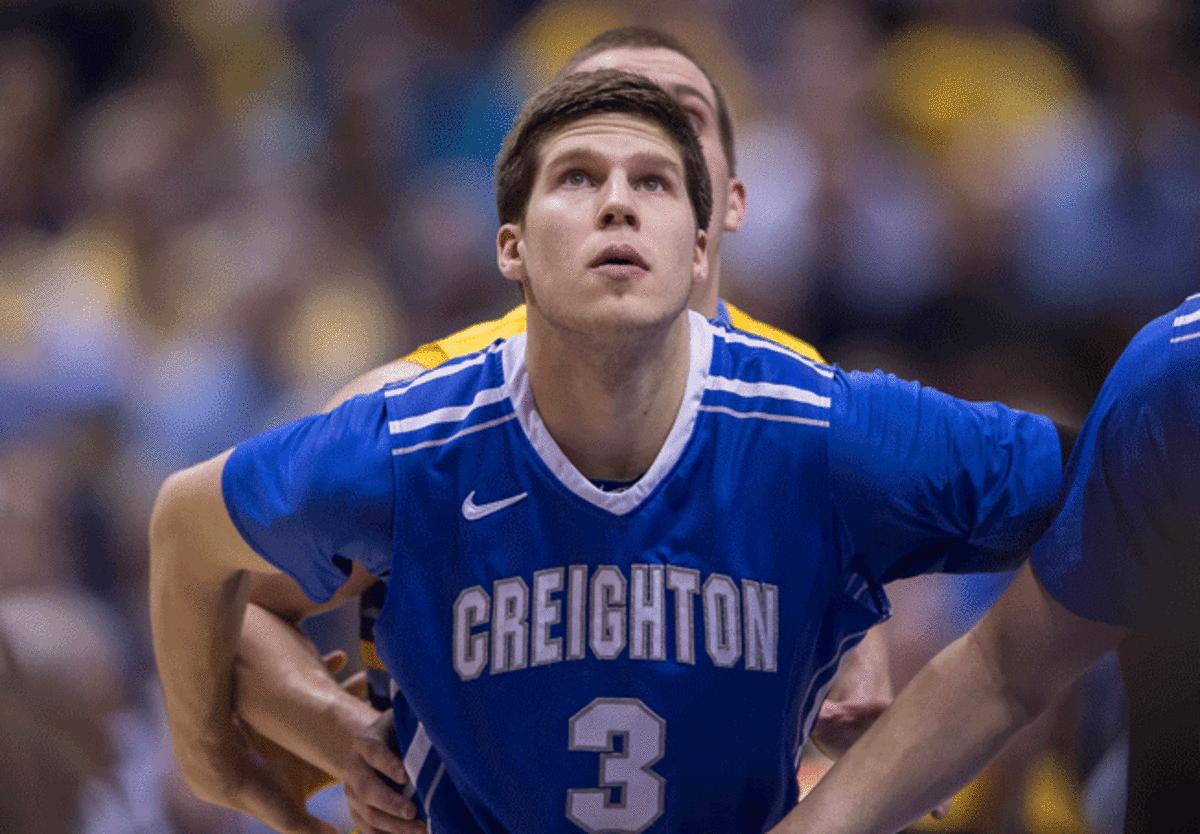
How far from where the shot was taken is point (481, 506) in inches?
107

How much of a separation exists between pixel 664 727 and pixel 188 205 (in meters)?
4.80

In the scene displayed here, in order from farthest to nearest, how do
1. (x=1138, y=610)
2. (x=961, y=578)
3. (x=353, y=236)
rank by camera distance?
(x=353, y=236) < (x=961, y=578) < (x=1138, y=610)

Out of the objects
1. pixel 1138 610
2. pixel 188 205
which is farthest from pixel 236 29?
pixel 1138 610

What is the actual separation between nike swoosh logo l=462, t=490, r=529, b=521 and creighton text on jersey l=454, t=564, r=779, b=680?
0.36 ft

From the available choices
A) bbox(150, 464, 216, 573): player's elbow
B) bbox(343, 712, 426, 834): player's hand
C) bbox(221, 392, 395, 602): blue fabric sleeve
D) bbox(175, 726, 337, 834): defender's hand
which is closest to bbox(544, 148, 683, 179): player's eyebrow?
bbox(221, 392, 395, 602): blue fabric sleeve

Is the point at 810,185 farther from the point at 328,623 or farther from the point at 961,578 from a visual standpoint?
the point at 328,623

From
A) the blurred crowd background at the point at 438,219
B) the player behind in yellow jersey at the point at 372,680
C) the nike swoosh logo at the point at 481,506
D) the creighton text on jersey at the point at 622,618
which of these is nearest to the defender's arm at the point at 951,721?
the creighton text on jersey at the point at 622,618

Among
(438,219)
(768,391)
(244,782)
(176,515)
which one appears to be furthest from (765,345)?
(438,219)

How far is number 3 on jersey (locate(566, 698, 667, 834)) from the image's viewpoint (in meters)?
2.67

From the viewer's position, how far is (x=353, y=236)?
6.66 metres

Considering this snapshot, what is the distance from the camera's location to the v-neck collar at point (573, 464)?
2.70 metres

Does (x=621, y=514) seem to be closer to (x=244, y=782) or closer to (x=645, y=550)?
(x=645, y=550)

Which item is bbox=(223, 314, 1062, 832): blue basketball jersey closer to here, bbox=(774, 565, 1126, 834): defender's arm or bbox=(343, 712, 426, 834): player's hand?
bbox=(774, 565, 1126, 834): defender's arm

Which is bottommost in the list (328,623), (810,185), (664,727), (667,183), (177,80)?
(664,727)
